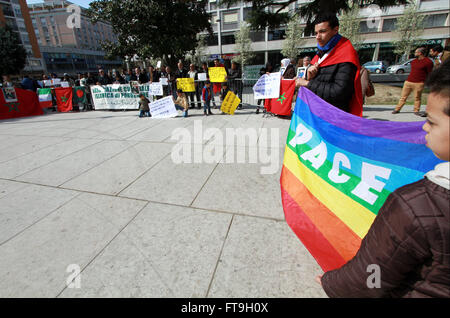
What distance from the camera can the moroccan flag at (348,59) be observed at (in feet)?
7.16

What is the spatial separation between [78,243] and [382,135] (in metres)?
2.92

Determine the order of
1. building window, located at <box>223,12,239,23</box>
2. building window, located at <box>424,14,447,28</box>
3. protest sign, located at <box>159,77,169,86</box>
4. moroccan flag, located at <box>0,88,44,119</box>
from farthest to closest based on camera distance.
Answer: building window, located at <box>223,12,239,23</box> → building window, located at <box>424,14,447,28</box> → moroccan flag, located at <box>0,88,44,119</box> → protest sign, located at <box>159,77,169,86</box>

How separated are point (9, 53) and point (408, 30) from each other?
207 feet

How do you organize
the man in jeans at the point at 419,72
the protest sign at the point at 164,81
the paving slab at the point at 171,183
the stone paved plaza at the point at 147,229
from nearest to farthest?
1. the stone paved plaza at the point at 147,229
2. the paving slab at the point at 171,183
3. the man in jeans at the point at 419,72
4. the protest sign at the point at 164,81

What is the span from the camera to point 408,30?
3538cm

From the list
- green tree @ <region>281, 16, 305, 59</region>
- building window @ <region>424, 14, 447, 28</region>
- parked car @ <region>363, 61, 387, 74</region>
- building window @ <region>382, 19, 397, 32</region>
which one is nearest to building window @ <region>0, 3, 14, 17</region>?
green tree @ <region>281, 16, 305, 59</region>

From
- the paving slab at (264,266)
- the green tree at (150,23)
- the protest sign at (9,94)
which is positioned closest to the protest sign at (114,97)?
the green tree at (150,23)

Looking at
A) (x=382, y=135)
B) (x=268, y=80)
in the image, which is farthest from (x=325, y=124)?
(x=268, y=80)

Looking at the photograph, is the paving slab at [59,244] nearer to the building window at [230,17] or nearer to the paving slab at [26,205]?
the paving slab at [26,205]

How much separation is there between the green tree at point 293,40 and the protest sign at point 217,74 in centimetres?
3725

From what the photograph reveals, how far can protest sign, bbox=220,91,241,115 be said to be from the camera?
8.05 metres

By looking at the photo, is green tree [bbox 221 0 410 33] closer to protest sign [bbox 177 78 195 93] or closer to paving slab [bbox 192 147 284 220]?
protest sign [bbox 177 78 195 93]

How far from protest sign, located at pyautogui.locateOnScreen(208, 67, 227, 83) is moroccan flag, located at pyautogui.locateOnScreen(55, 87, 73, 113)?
310 inches

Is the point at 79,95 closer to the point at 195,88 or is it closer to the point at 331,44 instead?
the point at 195,88
